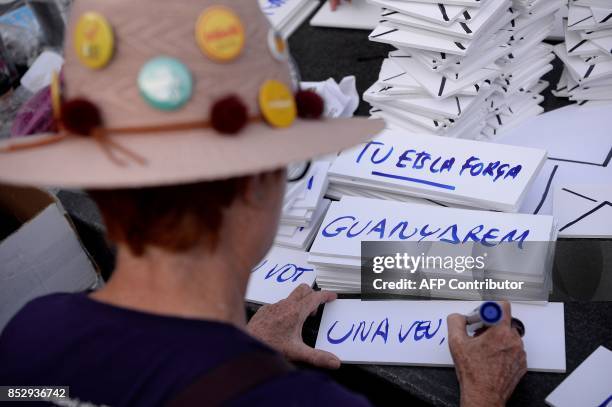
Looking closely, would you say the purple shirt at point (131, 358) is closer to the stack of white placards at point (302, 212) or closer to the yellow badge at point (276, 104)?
the yellow badge at point (276, 104)

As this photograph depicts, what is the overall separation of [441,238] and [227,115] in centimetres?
61

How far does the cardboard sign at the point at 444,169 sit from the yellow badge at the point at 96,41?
0.70 m

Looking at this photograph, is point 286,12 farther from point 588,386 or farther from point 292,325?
point 588,386

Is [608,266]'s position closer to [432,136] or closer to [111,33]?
[432,136]

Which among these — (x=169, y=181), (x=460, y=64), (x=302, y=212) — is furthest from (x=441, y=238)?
(x=169, y=181)

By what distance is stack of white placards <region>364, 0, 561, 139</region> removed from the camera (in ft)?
4.02

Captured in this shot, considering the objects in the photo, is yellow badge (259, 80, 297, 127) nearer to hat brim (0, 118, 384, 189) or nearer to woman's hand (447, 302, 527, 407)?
hat brim (0, 118, 384, 189)

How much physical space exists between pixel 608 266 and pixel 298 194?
0.58 metres

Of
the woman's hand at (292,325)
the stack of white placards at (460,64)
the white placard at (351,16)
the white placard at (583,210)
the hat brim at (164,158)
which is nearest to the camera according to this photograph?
the hat brim at (164,158)

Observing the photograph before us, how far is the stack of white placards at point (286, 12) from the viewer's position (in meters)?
1.87

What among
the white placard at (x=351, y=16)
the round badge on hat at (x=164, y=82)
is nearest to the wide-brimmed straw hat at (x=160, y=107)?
the round badge on hat at (x=164, y=82)

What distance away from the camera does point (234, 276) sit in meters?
0.69

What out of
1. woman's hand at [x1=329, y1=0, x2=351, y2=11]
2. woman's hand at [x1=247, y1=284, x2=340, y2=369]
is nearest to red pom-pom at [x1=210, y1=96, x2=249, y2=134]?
woman's hand at [x1=247, y1=284, x2=340, y2=369]

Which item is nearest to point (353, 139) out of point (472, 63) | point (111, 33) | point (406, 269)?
point (111, 33)
